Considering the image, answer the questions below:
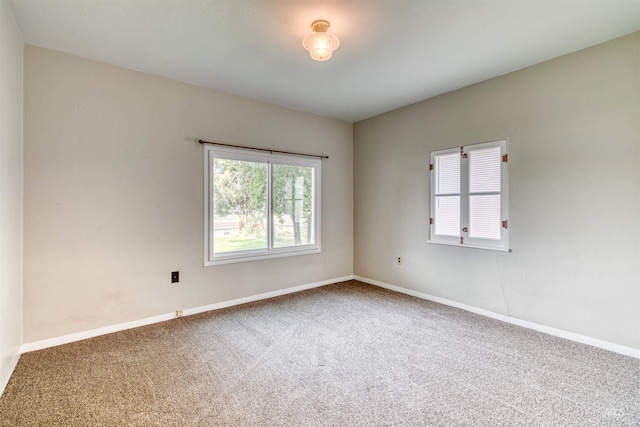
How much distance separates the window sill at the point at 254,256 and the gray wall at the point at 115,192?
0.10 meters

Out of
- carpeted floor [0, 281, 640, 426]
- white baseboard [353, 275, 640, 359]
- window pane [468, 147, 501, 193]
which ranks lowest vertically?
carpeted floor [0, 281, 640, 426]

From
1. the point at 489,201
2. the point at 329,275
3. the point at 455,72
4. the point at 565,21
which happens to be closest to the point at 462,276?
the point at 489,201

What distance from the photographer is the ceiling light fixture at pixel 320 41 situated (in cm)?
214

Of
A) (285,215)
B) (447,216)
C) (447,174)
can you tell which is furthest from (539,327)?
(285,215)

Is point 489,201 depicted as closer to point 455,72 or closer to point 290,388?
point 455,72

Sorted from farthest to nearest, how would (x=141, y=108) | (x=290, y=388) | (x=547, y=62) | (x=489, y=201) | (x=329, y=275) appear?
(x=329, y=275)
(x=489, y=201)
(x=141, y=108)
(x=547, y=62)
(x=290, y=388)

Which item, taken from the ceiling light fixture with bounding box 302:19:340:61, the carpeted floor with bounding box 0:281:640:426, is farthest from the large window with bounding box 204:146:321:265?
the ceiling light fixture with bounding box 302:19:340:61

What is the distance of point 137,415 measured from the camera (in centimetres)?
175

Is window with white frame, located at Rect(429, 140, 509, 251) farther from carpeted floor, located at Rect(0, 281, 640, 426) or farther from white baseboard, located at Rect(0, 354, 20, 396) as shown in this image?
white baseboard, located at Rect(0, 354, 20, 396)

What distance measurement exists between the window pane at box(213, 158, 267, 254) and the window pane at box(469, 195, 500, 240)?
8.22ft

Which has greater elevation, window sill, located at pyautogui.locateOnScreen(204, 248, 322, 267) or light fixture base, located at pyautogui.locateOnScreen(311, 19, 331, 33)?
light fixture base, located at pyautogui.locateOnScreen(311, 19, 331, 33)

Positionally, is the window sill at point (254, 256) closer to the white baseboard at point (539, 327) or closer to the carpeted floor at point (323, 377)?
the carpeted floor at point (323, 377)

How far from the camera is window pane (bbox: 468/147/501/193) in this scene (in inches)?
126

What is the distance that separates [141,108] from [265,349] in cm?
264
